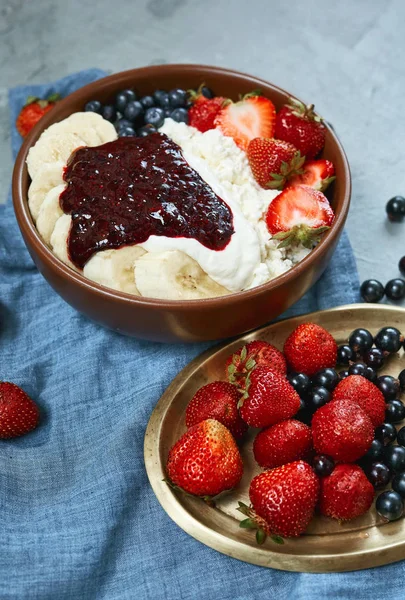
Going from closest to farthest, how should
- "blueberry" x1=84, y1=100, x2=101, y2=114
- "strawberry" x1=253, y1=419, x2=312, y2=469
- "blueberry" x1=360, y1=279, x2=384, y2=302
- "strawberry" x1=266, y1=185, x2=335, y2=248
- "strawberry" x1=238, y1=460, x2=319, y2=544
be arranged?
"strawberry" x1=238, y1=460, x2=319, y2=544
"strawberry" x1=253, y1=419, x2=312, y2=469
"strawberry" x1=266, y1=185, x2=335, y2=248
"blueberry" x1=360, y1=279, x2=384, y2=302
"blueberry" x1=84, y1=100, x2=101, y2=114

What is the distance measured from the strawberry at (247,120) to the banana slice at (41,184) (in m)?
0.57

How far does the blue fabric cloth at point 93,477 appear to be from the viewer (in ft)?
6.57

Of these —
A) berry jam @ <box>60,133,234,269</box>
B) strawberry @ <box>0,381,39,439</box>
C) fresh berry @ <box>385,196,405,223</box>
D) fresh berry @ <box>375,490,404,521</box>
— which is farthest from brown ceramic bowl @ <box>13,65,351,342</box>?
fresh berry @ <box>375,490,404,521</box>

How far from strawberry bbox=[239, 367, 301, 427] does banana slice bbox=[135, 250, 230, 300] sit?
0.30 meters

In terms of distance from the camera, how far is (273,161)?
246 cm

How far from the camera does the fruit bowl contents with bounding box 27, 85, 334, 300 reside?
7.27ft

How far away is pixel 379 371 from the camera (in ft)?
7.79

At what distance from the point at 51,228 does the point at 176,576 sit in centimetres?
105

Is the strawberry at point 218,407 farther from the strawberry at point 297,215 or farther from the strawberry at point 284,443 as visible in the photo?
the strawberry at point 297,215

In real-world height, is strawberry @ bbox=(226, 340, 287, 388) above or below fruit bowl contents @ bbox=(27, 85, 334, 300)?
below

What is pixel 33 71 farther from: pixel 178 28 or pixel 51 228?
pixel 51 228

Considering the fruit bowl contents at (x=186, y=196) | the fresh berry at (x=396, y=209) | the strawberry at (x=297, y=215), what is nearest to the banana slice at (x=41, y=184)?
the fruit bowl contents at (x=186, y=196)

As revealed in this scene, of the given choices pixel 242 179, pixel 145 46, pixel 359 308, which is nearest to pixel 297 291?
pixel 359 308

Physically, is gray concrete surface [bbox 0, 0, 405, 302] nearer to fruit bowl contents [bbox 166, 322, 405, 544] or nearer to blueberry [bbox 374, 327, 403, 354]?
blueberry [bbox 374, 327, 403, 354]
